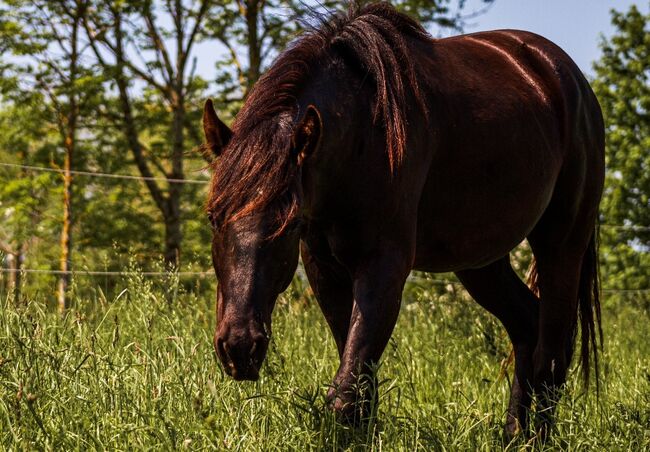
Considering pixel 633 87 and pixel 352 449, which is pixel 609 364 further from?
pixel 633 87

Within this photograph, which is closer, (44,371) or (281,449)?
(281,449)

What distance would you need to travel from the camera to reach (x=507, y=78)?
432cm

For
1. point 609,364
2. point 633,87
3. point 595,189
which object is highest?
point 633,87

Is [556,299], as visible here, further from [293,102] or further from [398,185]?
[293,102]

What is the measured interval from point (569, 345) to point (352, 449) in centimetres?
200

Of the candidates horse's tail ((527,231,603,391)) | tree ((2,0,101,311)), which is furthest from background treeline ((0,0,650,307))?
horse's tail ((527,231,603,391))

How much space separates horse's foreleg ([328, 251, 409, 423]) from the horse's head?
34 cm

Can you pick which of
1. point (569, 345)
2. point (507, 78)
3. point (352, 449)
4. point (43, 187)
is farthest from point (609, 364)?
point (43, 187)

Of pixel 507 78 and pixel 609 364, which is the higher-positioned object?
pixel 507 78

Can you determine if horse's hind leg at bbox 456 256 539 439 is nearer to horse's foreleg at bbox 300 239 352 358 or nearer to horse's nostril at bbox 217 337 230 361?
horse's foreleg at bbox 300 239 352 358

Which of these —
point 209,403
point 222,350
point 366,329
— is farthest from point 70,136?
point 222,350

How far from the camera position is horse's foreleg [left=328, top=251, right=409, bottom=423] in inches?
126

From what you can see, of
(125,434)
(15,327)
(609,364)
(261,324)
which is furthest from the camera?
(609,364)

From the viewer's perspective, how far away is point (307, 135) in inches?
122
